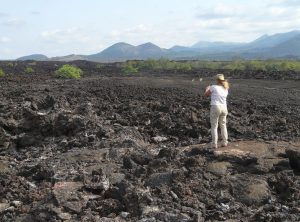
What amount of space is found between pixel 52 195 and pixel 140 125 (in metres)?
7.84

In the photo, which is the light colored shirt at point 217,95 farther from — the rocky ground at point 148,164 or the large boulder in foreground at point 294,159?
the large boulder in foreground at point 294,159

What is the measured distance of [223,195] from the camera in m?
9.52

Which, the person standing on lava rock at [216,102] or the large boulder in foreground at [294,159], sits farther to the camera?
the person standing on lava rock at [216,102]

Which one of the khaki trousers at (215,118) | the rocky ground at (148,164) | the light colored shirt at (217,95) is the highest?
the light colored shirt at (217,95)

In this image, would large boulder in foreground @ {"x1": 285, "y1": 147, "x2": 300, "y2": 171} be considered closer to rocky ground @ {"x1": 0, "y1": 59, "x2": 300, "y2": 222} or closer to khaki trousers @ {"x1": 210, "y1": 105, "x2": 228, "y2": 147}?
rocky ground @ {"x1": 0, "y1": 59, "x2": 300, "y2": 222}

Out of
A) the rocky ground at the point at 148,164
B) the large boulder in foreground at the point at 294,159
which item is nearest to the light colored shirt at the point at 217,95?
the rocky ground at the point at 148,164

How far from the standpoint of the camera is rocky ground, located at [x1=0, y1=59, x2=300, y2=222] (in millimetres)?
9234

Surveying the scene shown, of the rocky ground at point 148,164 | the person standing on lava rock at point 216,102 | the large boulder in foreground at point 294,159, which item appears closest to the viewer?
the rocky ground at point 148,164

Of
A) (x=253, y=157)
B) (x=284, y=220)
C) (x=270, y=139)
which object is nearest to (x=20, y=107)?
(x=270, y=139)

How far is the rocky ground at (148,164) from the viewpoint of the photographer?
9.23m

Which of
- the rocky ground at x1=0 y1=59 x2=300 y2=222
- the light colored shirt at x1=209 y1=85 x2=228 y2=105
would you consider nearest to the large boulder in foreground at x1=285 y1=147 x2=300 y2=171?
the rocky ground at x1=0 y1=59 x2=300 y2=222

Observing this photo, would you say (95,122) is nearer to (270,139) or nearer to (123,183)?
(270,139)

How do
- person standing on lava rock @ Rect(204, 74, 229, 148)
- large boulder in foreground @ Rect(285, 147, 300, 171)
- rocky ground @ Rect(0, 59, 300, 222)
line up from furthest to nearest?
person standing on lava rock @ Rect(204, 74, 229, 148) < large boulder in foreground @ Rect(285, 147, 300, 171) < rocky ground @ Rect(0, 59, 300, 222)

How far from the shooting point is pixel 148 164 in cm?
1139
